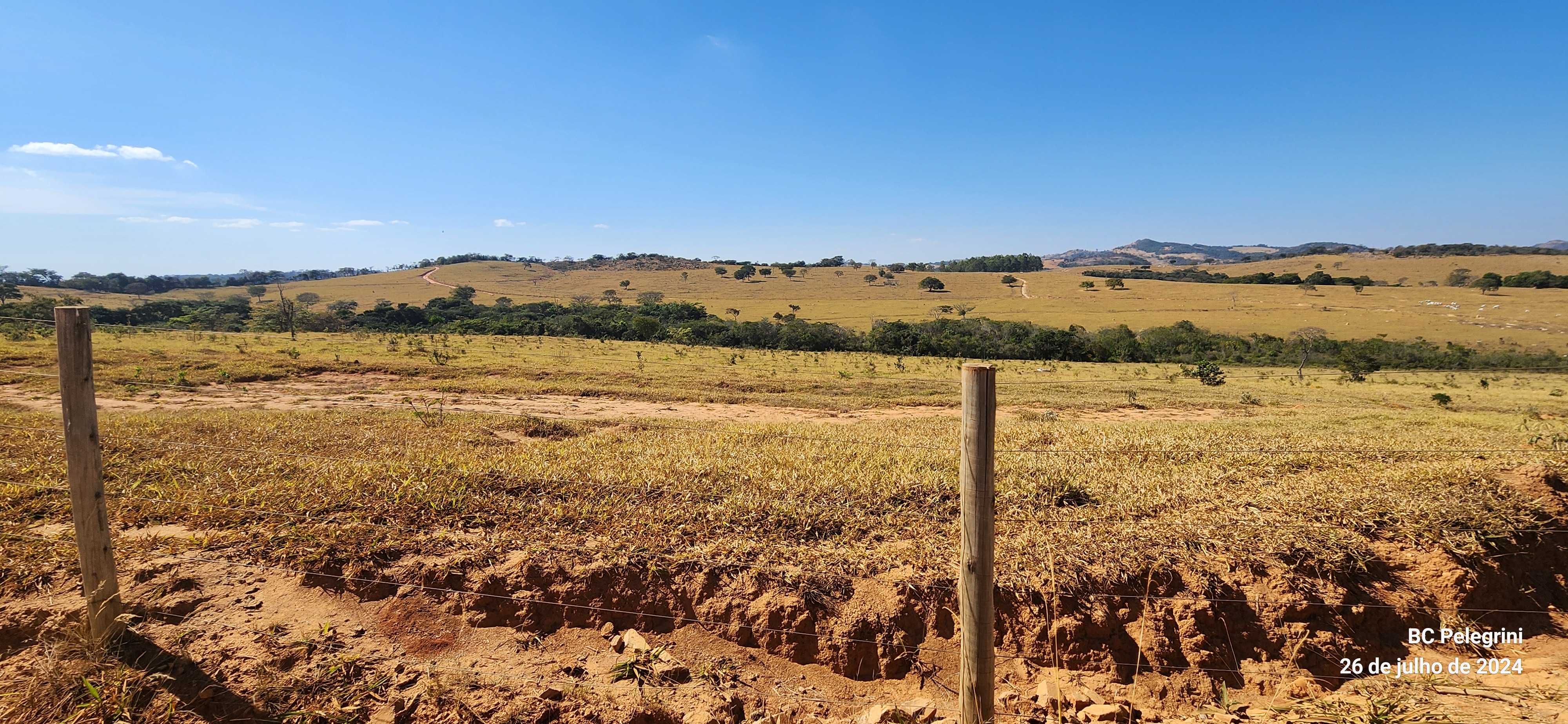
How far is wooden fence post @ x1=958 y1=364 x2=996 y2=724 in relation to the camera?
2703 mm

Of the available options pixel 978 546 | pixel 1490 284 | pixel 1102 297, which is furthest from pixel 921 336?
pixel 1490 284

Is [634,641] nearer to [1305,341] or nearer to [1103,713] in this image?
[1103,713]

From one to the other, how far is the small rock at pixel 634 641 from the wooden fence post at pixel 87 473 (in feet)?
8.85

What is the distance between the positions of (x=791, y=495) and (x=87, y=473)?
4.16 m

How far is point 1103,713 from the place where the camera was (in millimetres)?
3244

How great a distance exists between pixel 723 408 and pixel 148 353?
59.9ft

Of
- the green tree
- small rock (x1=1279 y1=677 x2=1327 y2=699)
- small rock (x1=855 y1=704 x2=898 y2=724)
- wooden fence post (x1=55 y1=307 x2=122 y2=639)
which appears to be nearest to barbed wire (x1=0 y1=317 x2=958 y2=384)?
the green tree

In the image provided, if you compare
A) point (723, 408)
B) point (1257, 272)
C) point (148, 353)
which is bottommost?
point (723, 408)

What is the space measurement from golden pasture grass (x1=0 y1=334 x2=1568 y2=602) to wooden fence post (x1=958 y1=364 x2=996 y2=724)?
987 mm

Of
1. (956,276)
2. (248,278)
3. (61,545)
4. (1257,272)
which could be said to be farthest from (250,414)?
(248,278)

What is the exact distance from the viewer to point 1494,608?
3.99 metres

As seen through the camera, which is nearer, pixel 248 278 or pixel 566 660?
pixel 566 660

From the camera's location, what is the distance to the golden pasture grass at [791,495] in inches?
163

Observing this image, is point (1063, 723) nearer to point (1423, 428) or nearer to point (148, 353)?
point (1423, 428)
